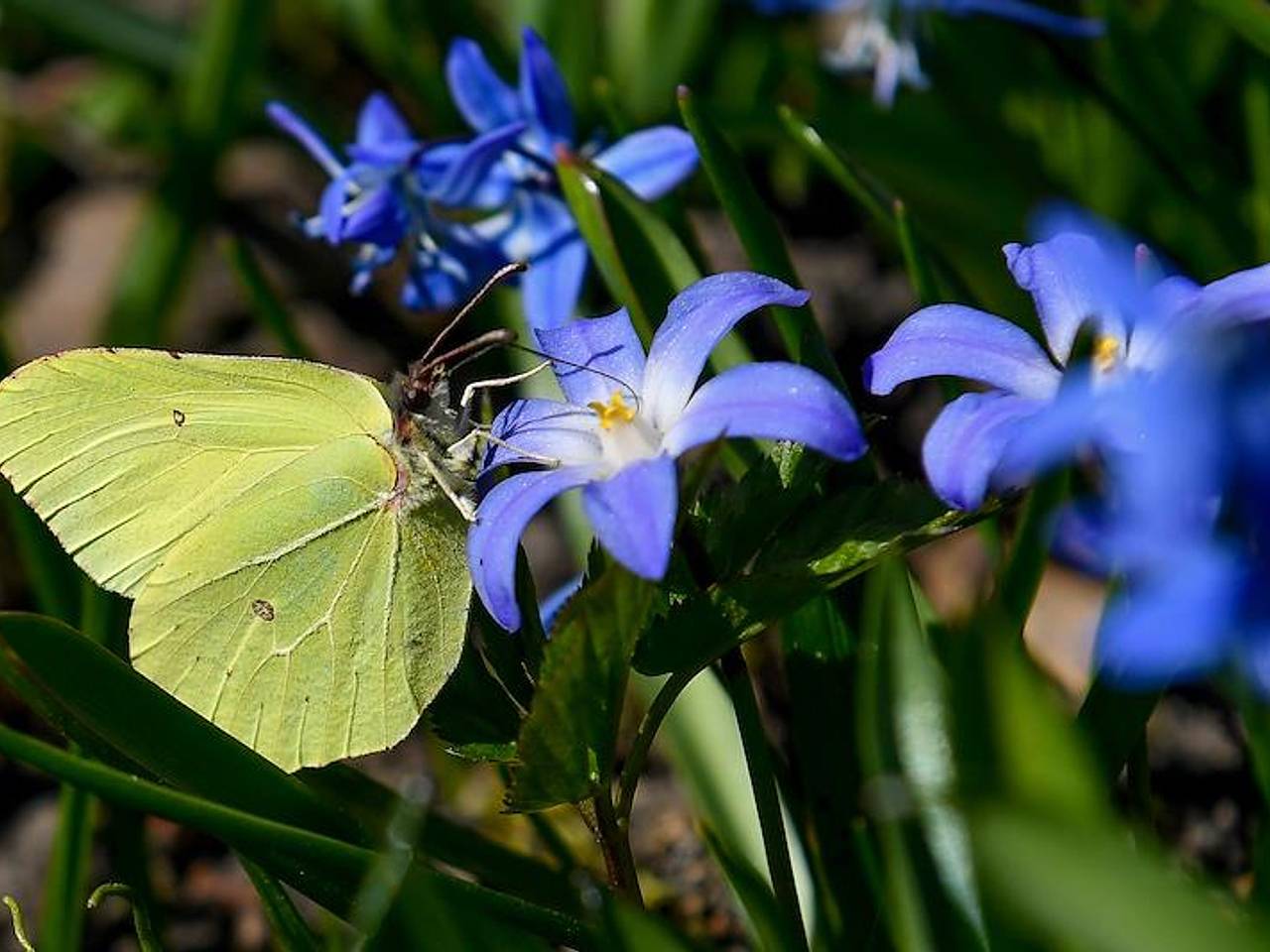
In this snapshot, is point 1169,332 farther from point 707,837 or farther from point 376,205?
point 376,205

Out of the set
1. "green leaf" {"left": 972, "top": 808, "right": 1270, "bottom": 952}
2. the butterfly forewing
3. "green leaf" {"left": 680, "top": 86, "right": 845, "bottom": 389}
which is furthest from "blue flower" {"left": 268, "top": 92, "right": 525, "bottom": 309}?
"green leaf" {"left": 972, "top": 808, "right": 1270, "bottom": 952}

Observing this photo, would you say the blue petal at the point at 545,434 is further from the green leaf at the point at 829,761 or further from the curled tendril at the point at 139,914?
the curled tendril at the point at 139,914

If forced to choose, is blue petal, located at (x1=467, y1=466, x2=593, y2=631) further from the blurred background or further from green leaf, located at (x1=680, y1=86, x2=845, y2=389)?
the blurred background

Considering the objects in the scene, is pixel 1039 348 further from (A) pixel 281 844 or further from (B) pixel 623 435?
(A) pixel 281 844

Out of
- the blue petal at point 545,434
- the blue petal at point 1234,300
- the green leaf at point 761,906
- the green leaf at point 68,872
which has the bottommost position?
the green leaf at point 68,872

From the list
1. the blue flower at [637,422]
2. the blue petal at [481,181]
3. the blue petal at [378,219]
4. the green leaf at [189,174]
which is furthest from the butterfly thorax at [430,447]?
the green leaf at [189,174]

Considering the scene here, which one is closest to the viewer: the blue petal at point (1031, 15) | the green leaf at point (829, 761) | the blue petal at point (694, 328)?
the blue petal at point (694, 328)

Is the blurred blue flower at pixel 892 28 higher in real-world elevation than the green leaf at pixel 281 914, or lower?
higher

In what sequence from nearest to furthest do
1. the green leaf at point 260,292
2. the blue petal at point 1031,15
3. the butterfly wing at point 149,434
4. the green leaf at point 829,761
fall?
the green leaf at point 829,761, the butterfly wing at point 149,434, the green leaf at point 260,292, the blue petal at point 1031,15

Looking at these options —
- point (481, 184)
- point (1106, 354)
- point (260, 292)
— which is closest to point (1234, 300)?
point (1106, 354)
